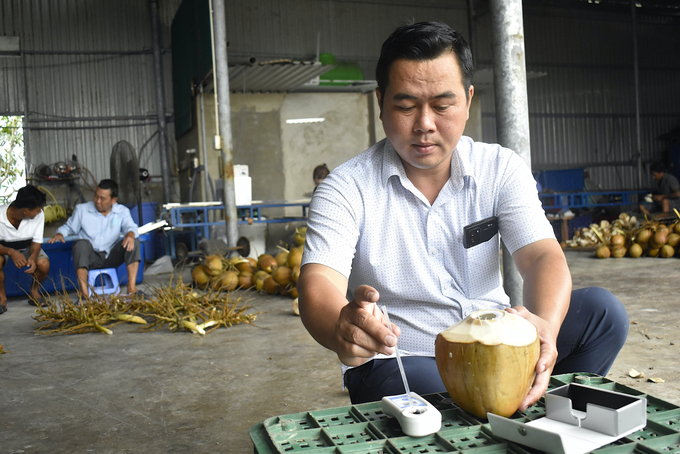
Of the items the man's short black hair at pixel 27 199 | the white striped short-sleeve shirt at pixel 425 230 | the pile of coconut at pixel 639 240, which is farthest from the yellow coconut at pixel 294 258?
the pile of coconut at pixel 639 240

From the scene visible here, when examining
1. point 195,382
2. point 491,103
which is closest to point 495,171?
point 195,382

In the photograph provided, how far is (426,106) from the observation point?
4.88ft

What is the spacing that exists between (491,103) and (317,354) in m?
11.6

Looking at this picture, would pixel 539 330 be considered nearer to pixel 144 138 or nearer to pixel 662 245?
pixel 662 245

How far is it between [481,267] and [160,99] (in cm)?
1140

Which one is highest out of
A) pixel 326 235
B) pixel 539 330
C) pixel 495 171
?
pixel 495 171

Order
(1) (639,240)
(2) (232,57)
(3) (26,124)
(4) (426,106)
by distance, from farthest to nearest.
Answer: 1. (2) (232,57)
2. (3) (26,124)
3. (1) (639,240)
4. (4) (426,106)

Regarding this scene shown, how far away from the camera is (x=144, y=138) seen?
12078 millimetres

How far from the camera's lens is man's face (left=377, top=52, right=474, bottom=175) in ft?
4.89

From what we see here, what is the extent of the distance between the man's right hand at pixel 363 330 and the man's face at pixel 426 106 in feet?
1.93

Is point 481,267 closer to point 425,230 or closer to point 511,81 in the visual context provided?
point 425,230

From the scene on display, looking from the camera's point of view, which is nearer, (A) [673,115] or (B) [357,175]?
(B) [357,175]

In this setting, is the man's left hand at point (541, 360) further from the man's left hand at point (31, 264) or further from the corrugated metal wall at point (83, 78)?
the corrugated metal wall at point (83, 78)

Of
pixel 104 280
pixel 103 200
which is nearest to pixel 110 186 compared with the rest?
pixel 103 200
